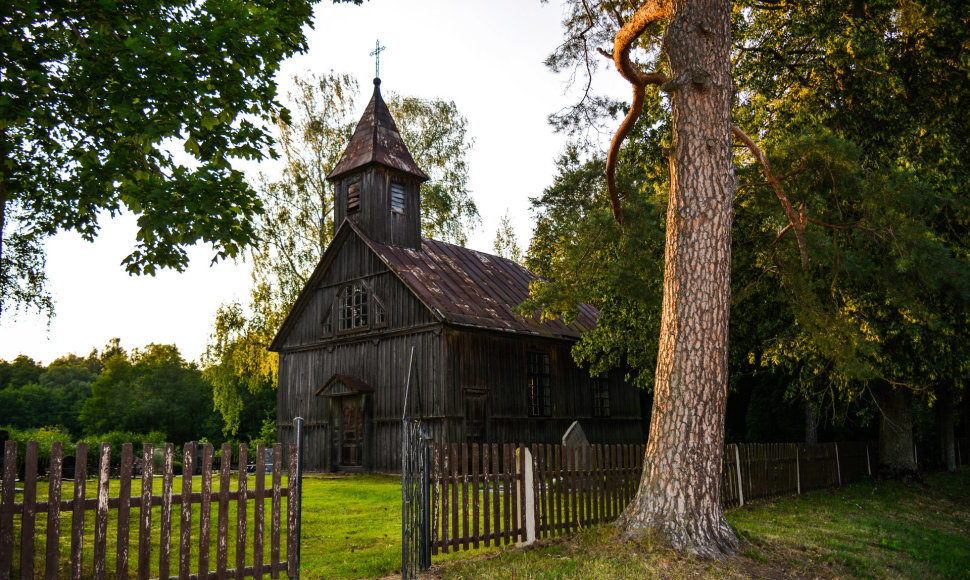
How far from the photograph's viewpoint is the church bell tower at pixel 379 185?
23688mm

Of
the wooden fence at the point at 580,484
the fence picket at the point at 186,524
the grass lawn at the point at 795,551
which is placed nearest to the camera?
the fence picket at the point at 186,524

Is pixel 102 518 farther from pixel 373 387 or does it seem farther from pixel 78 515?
pixel 373 387

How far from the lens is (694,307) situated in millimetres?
8727

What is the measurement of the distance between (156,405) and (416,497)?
2115 inches

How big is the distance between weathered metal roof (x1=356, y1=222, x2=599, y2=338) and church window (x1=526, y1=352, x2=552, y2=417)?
0.99 m

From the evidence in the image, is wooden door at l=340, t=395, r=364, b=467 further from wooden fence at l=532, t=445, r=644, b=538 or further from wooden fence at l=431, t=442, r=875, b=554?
wooden fence at l=532, t=445, r=644, b=538

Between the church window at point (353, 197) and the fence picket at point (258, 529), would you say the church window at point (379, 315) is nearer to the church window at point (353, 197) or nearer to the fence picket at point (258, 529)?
the church window at point (353, 197)

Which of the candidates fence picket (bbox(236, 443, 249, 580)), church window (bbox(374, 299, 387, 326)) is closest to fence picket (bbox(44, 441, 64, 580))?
fence picket (bbox(236, 443, 249, 580))

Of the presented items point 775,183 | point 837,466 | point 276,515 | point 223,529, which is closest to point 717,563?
point 276,515

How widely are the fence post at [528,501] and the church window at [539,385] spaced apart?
1337 centimetres

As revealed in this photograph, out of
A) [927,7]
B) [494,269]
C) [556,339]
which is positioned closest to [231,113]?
[927,7]

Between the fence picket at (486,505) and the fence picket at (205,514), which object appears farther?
the fence picket at (486,505)

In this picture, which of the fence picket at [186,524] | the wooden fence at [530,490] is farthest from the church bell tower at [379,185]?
the fence picket at [186,524]

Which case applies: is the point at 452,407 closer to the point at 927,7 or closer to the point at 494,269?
the point at 494,269
